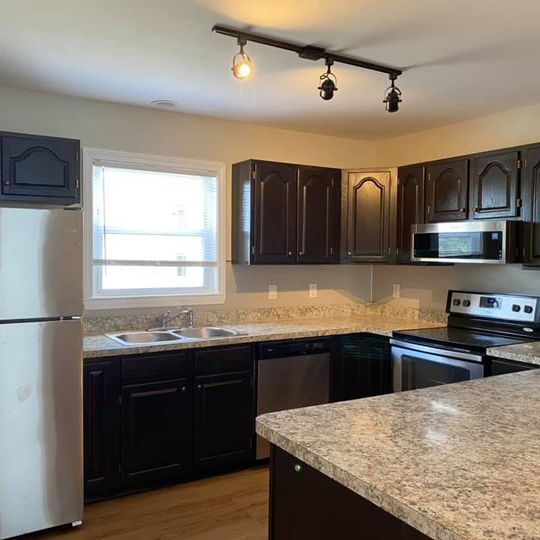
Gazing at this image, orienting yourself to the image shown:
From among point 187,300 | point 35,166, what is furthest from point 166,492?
point 35,166

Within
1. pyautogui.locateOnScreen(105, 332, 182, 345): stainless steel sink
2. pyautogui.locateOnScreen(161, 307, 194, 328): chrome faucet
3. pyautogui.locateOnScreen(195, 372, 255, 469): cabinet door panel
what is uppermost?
pyautogui.locateOnScreen(161, 307, 194, 328): chrome faucet

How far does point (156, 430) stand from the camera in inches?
125

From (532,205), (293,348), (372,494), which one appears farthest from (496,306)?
(372,494)

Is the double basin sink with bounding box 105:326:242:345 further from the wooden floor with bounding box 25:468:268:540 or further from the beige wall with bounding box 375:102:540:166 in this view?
the beige wall with bounding box 375:102:540:166

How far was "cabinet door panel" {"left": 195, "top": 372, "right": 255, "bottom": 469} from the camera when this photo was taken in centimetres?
334

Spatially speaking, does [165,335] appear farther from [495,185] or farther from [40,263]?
[495,185]

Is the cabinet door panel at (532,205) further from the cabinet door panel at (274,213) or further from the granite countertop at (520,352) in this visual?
the cabinet door panel at (274,213)

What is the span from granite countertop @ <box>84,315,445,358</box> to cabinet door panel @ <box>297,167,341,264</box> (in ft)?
1.74

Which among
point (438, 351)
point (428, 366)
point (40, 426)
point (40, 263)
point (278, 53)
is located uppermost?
point (278, 53)

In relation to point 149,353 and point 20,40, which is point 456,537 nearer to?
point 149,353

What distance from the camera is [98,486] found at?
9.91 ft

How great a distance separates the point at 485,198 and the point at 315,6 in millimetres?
1990

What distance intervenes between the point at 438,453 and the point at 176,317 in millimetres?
2726

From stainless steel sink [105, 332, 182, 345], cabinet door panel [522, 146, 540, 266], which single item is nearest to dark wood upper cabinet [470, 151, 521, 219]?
cabinet door panel [522, 146, 540, 266]
